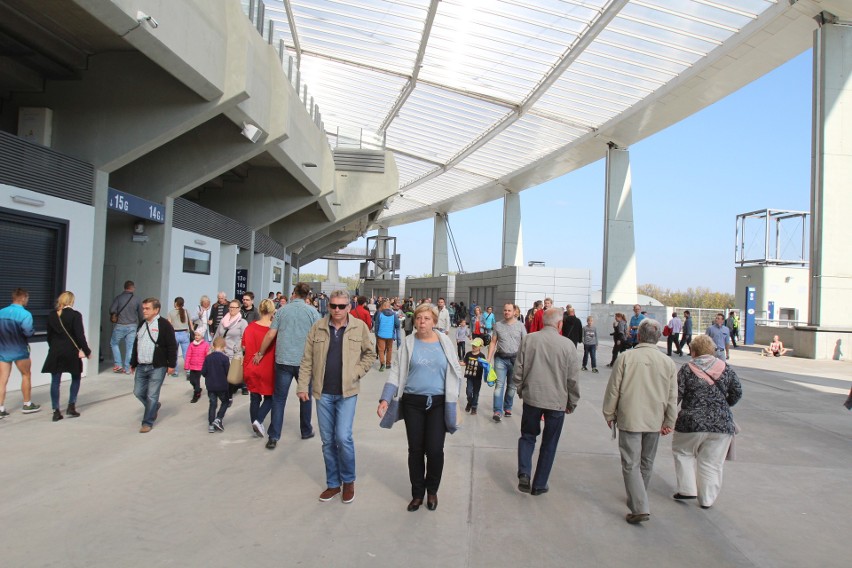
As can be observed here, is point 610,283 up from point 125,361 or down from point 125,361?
up

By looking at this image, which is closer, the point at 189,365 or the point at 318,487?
the point at 318,487

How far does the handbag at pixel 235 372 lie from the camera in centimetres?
702

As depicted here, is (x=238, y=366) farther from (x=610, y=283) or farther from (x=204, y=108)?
(x=610, y=283)

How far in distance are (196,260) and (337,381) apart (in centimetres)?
1146

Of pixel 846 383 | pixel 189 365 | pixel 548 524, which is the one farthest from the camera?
pixel 846 383

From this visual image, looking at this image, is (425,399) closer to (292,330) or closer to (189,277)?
(292,330)

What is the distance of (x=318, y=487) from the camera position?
5.29 meters

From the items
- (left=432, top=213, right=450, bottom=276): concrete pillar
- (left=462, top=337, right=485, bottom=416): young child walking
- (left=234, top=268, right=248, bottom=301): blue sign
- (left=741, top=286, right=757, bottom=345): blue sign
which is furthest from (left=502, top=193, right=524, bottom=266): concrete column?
(left=462, top=337, right=485, bottom=416): young child walking

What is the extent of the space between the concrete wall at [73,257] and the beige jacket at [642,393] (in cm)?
852

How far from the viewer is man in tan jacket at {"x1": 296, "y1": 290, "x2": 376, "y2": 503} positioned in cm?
494

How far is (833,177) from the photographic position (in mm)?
19797

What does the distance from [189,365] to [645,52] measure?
1967 centimetres

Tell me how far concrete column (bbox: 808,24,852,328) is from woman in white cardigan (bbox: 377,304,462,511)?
19.6 metres

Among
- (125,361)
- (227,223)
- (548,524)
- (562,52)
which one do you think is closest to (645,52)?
(562,52)
